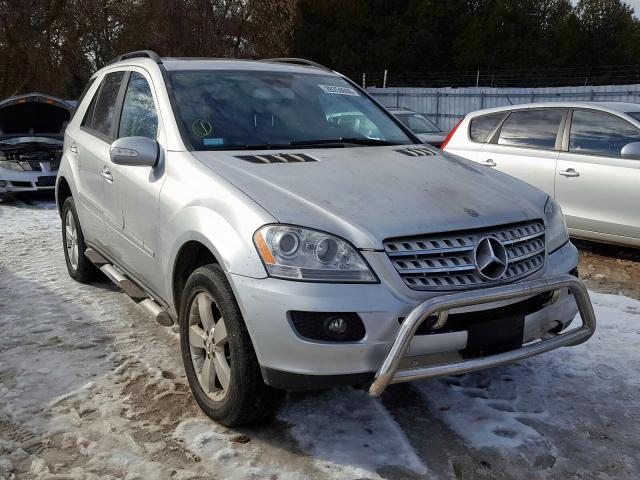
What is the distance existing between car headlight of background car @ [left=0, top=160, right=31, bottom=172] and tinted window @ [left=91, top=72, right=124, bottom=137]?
5518 millimetres

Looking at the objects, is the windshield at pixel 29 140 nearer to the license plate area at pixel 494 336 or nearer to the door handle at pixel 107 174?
the door handle at pixel 107 174

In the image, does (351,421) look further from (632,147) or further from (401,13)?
(401,13)

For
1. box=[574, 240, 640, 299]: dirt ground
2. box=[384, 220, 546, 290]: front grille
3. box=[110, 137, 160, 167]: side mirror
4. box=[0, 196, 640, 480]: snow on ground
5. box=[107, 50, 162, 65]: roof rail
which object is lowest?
box=[574, 240, 640, 299]: dirt ground

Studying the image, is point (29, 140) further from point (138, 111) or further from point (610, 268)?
point (610, 268)

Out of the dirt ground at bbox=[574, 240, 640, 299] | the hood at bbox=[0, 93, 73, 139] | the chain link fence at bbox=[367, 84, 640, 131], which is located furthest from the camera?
the chain link fence at bbox=[367, 84, 640, 131]

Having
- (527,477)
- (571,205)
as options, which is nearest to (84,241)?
(527,477)

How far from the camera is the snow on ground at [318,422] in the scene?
2.85m

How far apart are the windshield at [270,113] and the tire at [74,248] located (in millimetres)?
1877

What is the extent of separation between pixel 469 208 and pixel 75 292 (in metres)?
3.51

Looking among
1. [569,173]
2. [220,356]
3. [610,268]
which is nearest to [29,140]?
[569,173]

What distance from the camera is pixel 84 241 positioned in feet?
17.0

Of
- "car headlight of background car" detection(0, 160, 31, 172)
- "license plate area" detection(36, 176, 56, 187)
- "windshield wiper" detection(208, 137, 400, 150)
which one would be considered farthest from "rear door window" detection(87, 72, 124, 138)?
"car headlight of background car" detection(0, 160, 31, 172)

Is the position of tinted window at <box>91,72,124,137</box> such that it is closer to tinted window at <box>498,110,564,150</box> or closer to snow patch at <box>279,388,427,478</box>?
snow patch at <box>279,388,427,478</box>

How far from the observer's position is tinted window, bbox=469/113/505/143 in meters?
7.30
